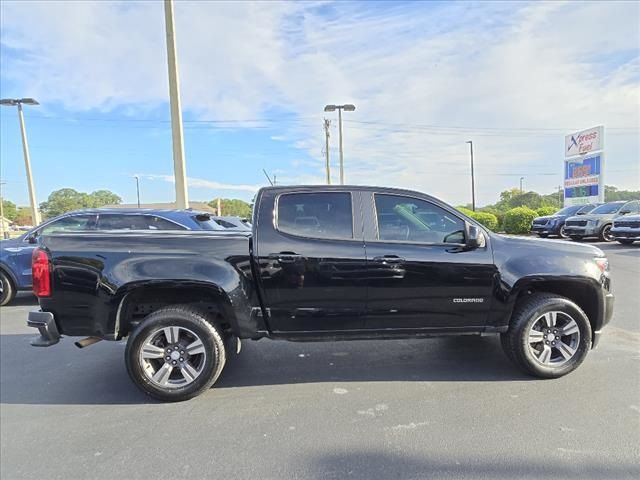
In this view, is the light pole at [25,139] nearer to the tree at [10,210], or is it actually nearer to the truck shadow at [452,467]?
the truck shadow at [452,467]

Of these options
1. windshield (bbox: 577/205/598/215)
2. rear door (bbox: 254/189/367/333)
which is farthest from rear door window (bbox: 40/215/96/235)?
windshield (bbox: 577/205/598/215)

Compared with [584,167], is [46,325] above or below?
below

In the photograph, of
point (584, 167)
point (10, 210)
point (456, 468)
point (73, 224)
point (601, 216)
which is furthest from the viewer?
point (10, 210)

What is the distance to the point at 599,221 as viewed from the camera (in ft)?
49.7

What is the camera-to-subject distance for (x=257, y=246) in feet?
11.1

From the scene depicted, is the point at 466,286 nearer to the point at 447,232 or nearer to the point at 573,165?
the point at 447,232

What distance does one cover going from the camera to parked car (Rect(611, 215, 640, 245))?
1301 cm

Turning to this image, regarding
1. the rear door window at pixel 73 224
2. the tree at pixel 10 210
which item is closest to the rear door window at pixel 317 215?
the rear door window at pixel 73 224

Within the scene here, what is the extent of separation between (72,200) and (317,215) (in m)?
94.4

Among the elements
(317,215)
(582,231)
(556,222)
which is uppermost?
(317,215)

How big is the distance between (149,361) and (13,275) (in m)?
5.22

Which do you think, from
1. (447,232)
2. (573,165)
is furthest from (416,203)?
(573,165)

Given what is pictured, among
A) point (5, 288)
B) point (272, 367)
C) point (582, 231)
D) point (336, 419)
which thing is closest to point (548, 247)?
point (336, 419)

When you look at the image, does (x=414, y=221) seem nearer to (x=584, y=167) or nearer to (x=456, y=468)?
(x=456, y=468)
